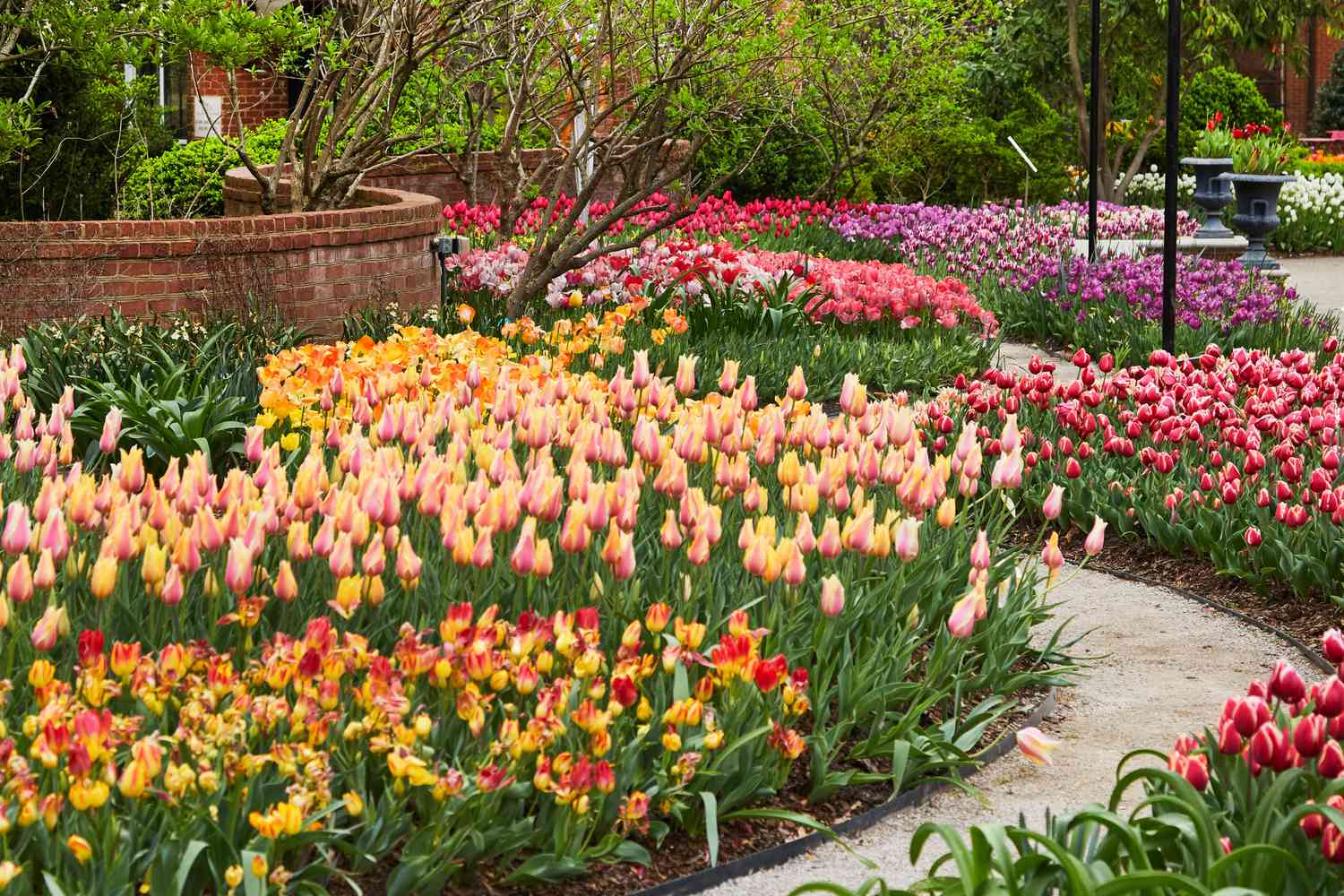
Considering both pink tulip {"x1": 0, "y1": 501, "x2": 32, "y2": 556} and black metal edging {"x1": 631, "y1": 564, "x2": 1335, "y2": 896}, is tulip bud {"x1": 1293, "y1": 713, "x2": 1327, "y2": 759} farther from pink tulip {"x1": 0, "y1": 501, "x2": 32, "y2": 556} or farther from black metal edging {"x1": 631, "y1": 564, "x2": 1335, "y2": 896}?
pink tulip {"x1": 0, "y1": 501, "x2": 32, "y2": 556}

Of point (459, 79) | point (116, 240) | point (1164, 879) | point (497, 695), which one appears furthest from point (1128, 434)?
point (459, 79)

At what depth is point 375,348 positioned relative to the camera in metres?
6.73

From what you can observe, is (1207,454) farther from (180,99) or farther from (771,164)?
(180,99)

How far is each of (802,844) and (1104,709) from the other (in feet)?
4.72

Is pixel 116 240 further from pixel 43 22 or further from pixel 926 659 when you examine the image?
pixel 926 659

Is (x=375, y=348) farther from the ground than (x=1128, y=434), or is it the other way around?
(x=375, y=348)

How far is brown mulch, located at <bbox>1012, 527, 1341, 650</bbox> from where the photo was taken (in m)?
5.73

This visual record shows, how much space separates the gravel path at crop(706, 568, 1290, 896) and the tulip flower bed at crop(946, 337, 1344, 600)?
0.29m

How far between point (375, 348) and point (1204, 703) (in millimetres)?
3500

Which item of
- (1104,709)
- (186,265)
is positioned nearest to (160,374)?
(186,265)

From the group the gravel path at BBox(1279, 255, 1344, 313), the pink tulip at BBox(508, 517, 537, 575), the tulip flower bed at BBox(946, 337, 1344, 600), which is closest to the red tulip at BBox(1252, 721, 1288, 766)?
the pink tulip at BBox(508, 517, 537, 575)

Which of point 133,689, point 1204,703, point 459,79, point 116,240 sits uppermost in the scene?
point 459,79

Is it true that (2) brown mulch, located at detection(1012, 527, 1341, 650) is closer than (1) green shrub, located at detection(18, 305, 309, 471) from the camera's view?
Yes

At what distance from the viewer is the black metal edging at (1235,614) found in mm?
5301
